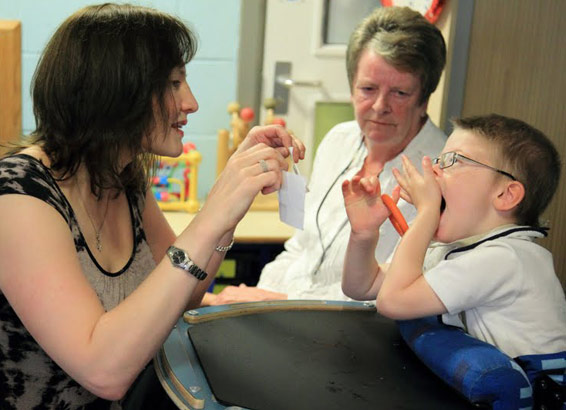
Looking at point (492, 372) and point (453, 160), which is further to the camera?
point (453, 160)

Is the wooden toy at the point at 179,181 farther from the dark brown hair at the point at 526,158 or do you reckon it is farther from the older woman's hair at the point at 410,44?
the dark brown hair at the point at 526,158

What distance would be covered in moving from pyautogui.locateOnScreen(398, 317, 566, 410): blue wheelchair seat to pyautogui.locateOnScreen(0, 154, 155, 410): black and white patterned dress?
1.96 feet

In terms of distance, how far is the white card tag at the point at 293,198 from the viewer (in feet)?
4.04

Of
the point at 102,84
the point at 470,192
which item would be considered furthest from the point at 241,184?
the point at 470,192

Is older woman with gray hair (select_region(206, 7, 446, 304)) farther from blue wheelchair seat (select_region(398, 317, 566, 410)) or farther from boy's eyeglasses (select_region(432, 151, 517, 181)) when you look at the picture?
blue wheelchair seat (select_region(398, 317, 566, 410))

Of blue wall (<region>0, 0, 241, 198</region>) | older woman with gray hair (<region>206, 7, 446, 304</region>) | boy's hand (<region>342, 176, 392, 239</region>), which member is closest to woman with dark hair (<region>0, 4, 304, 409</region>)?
boy's hand (<region>342, 176, 392, 239</region>)

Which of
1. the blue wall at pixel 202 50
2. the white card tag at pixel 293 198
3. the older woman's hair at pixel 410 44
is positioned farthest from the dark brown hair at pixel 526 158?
the blue wall at pixel 202 50

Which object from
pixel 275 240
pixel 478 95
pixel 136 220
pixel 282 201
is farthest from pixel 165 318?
pixel 275 240

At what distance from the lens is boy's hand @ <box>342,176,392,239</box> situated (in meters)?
1.42

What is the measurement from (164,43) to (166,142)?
183 millimetres

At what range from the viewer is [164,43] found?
4.37ft

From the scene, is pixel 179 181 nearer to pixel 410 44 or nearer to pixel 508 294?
pixel 410 44

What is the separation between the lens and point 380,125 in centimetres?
199

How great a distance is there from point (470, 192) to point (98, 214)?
706mm
